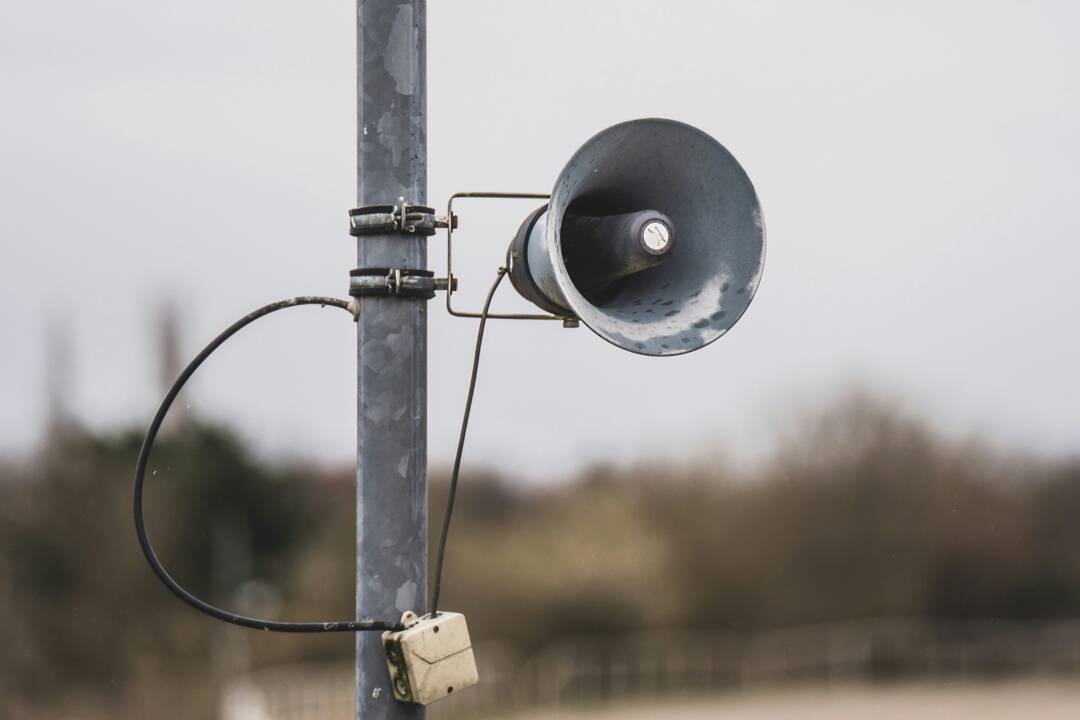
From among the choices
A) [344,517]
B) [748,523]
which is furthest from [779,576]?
[344,517]

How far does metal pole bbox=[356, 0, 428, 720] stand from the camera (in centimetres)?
210

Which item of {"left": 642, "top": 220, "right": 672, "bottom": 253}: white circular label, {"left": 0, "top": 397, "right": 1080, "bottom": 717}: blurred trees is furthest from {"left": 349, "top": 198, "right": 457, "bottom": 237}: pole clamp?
A: {"left": 0, "top": 397, "right": 1080, "bottom": 717}: blurred trees

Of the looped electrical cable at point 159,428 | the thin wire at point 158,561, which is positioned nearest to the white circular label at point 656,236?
the looped electrical cable at point 159,428

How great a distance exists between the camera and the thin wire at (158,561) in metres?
2.13

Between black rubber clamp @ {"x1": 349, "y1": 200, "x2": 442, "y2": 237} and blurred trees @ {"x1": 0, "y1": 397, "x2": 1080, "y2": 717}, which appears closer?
black rubber clamp @ {"x1": 349, "y1": 200, "x2": 442, "y2": 237}

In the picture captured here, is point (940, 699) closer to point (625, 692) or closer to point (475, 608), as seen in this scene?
point (625, 692)

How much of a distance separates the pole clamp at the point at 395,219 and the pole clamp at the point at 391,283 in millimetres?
66

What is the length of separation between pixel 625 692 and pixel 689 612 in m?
1.83

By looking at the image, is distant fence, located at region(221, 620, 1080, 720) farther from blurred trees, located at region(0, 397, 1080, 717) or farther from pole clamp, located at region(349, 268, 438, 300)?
pole clamp, located at region(349, 268, 438, 300)

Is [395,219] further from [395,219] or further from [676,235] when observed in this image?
[676,235]

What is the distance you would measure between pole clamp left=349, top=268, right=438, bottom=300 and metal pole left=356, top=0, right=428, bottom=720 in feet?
0.04

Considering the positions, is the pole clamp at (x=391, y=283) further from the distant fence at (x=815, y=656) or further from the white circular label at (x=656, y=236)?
the distant fence at (x=815, y=656)

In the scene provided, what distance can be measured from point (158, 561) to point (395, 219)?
0.73 metres

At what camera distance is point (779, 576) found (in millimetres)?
23219
